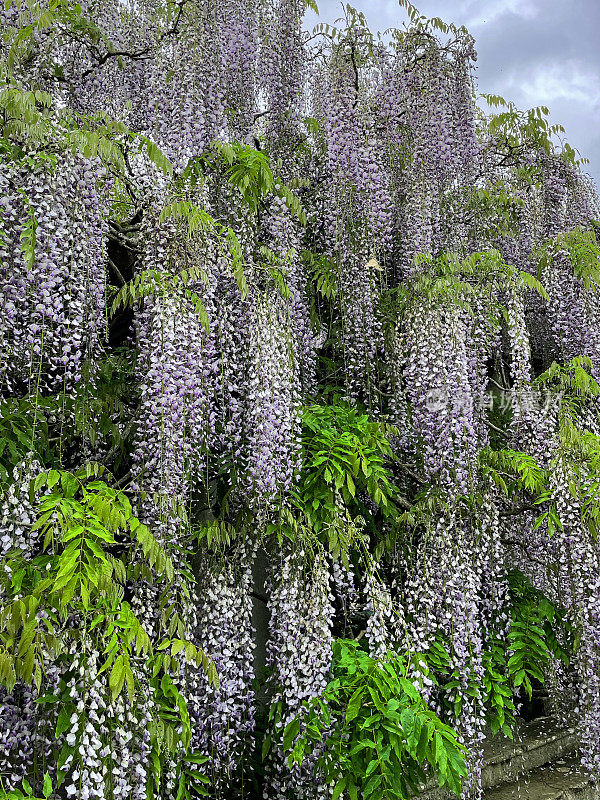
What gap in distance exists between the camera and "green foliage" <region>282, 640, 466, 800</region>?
350 cm

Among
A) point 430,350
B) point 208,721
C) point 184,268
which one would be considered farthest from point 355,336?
point 208,721

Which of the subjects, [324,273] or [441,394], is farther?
[324,273]

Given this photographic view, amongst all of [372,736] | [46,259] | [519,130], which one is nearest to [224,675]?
[372,736]

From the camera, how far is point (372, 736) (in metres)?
3.59

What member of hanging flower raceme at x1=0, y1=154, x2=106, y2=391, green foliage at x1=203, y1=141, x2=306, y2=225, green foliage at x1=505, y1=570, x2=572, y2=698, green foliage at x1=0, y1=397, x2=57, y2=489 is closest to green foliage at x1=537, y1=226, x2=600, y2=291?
green foliage at x1=505, y1=570, x2=572, y2=698

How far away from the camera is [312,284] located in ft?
17.7

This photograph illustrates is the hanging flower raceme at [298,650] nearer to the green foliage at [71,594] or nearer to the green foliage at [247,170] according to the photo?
the green foliage at [71,594]

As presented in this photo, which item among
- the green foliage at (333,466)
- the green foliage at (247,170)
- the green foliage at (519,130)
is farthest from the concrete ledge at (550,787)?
the green foliage at (519,130)

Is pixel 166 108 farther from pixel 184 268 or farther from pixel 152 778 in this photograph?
pixel 152 778

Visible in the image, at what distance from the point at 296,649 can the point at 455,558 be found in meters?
1.28

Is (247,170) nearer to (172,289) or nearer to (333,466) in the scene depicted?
(172,289)

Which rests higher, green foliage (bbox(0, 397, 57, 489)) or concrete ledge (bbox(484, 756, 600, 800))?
green foliage (bbox(0, 397, 57, 489))

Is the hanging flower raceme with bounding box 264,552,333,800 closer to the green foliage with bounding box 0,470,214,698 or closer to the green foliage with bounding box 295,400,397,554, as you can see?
the green foliage with bounding box 295,400,397,554

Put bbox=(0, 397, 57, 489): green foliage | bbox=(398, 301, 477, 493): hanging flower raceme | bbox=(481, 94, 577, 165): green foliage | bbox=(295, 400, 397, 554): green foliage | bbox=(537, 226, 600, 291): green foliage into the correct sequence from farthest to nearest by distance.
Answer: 1. bbox=(481, 94, 577, 165): green foliage
2. bbox=(537, 226, 600, 291): green foliage
3. bbox=(398, 301, 477, 493): hanging flower raceme
4. bbox=(295, 400, 397, 554): green foliage
5. bbox=(0, 397, 57, 489): green foliage
